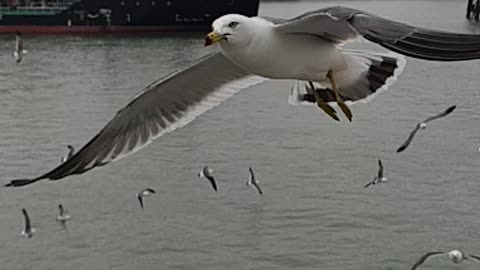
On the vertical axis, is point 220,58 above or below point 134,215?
above

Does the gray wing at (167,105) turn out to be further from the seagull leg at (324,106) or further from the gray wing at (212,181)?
the gray wing at (212,181)

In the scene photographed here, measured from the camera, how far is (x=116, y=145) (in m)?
3.78

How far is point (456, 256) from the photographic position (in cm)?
913

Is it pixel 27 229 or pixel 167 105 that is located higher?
pixel 167 105

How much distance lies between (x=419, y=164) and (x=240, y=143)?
293cm

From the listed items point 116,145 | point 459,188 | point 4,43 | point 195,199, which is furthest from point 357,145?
point 4,43

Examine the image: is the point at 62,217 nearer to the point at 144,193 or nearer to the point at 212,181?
the point at 144,193

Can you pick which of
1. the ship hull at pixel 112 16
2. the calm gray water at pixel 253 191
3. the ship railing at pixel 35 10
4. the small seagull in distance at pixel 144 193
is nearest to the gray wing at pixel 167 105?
the calm gray water at pixel 253 191

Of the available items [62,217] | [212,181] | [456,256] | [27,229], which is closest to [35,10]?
[212,181]

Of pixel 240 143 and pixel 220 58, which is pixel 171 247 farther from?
pixel 220 58

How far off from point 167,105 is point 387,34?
1.43 metres

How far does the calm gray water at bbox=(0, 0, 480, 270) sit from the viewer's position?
9.69 metres

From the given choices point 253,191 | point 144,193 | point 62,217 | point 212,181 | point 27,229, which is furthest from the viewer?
A: point 253,191

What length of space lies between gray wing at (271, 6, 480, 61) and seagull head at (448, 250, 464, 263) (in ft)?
21.2
